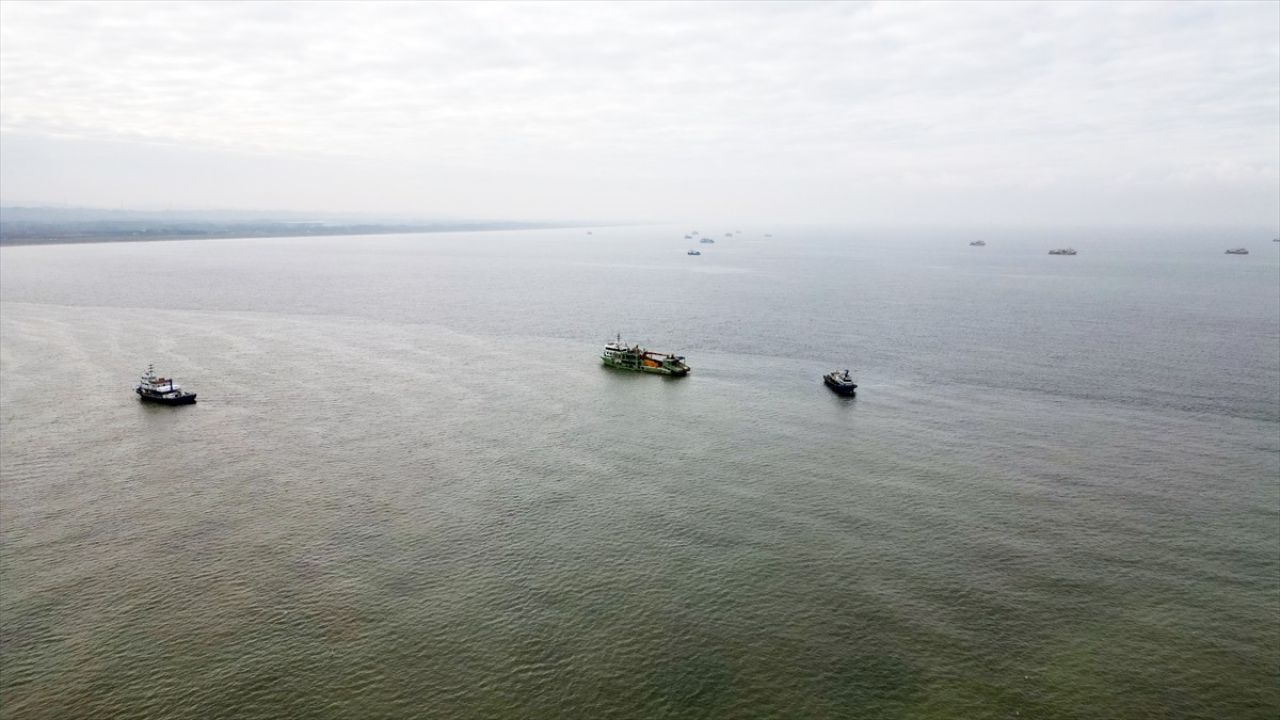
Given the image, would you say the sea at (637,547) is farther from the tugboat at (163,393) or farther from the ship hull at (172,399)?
the tugboat at (163,393)

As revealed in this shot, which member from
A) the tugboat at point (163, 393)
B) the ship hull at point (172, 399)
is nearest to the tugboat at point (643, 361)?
the ship hull at point (172, 399)

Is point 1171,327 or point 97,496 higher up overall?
point 1171,327

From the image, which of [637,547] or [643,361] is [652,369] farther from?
[637,547]

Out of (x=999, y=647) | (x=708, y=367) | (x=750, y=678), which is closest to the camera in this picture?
(x=750, y=678)

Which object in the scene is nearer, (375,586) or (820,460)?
(375,586)

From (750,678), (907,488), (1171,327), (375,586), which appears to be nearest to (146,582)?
(375,586)

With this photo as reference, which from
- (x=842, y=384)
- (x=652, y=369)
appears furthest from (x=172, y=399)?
(x=842, y=384)

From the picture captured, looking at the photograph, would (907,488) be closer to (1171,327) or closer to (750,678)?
(750,678)
